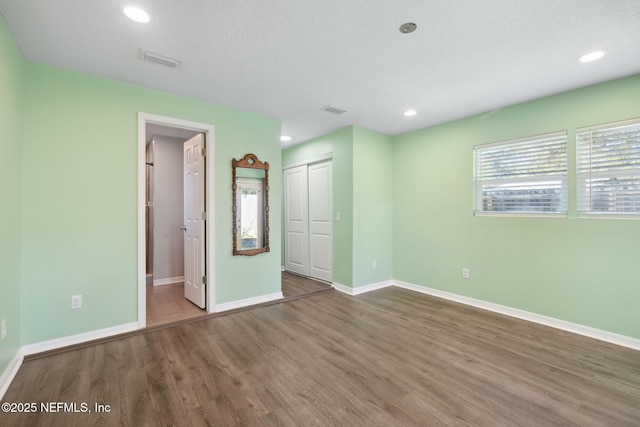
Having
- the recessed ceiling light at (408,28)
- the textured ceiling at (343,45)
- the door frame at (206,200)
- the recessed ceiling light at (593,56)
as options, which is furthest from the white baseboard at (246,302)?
the recessed ceiling light at (593,56)

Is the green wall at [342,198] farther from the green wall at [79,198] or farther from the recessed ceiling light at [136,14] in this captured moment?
the recessed ceiling light at [136,14]

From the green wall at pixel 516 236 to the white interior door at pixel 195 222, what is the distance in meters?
2.98

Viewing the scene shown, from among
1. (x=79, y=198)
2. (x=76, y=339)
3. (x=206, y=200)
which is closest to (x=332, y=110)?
(x=206, y=200)

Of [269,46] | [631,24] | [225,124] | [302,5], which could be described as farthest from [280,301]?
[631,24]

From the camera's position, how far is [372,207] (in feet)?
14.9

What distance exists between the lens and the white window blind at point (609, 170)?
2.68 m

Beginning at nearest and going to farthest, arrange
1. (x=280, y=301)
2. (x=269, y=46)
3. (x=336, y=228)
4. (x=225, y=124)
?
1. (x=269, y=46)
2. (x=225, y=124)
3. (x=280, y=301)
4. (x=336, y=228)

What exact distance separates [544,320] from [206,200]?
4.07 meters

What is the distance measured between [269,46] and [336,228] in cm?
287

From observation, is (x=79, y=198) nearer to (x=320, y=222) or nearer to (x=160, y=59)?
(x=160, y=59)

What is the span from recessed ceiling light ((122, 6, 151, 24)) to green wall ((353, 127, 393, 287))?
2.91 m

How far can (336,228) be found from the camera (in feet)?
15.0

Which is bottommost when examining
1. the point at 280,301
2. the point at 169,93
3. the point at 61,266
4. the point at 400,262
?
the point at 280,301

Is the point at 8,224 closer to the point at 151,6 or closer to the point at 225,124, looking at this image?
the point at 151,6
